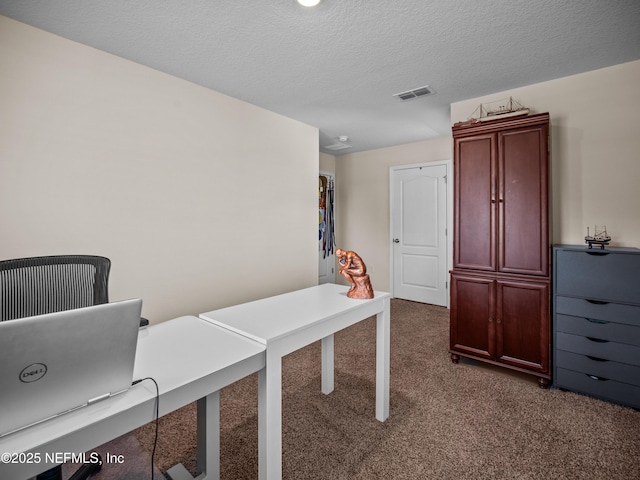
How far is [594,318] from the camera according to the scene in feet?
7.41

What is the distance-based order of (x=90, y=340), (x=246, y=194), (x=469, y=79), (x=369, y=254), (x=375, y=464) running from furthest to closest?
1. (x=369, y=254)
2. (x=246, y=194)
3. (x=469, y=79)
4. (x=375, y=464)
5. (x=90, y=340)

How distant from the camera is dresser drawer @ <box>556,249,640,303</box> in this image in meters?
2.12

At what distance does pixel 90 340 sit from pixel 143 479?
1.21 metres

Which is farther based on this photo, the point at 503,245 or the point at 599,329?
the point at 503,245

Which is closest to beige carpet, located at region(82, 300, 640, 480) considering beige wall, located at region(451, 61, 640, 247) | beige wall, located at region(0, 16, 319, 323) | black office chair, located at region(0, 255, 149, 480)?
black office chair, located at region(0, 255, 149, 480)

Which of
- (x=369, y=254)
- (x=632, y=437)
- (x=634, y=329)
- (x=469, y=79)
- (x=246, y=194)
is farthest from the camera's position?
(x=369, y=254)

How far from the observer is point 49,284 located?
1.43 meters

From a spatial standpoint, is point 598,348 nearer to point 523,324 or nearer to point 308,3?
point 523,324

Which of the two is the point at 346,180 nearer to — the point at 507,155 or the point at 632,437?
the point at 507,155

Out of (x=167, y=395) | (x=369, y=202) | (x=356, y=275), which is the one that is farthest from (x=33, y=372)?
(x=369, y=202)

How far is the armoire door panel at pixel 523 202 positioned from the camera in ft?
7.93

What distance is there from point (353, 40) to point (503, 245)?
194 cm

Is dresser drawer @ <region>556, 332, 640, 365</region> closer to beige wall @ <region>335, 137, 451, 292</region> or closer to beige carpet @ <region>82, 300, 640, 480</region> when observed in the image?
beige carpet @ <region>82, 300, 640, 480</region>

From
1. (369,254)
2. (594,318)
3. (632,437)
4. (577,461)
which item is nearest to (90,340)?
(577,461)
